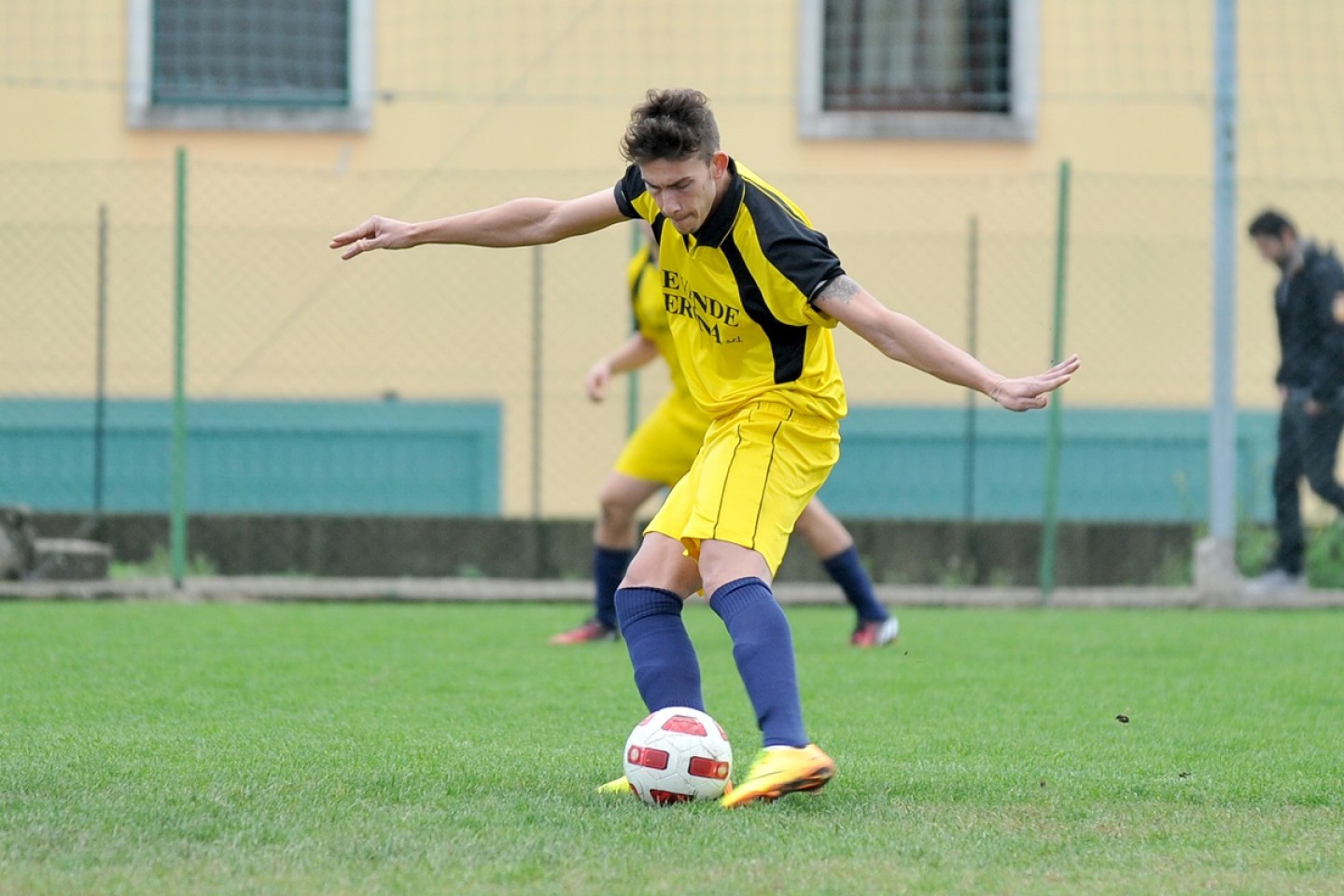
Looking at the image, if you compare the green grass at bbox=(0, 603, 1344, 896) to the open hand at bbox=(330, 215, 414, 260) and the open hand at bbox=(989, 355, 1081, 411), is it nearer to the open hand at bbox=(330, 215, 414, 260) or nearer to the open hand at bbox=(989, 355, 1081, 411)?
the open hand at bbox=(989, 355, 1081, 411)

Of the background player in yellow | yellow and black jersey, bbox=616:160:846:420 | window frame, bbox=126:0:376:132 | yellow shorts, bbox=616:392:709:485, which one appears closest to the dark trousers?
the background player in yellow

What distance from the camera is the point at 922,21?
43.3 ft

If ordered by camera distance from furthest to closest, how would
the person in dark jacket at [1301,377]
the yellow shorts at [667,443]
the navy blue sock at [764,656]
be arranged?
the person in dark jacket at [1301,377] → the yellow shorts at [667,443] → the navy blue sock at [764,656]

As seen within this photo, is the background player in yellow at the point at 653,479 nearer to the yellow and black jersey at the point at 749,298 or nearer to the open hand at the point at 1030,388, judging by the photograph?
the yellow and black jersey at the point at 749,298

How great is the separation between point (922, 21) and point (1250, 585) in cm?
501

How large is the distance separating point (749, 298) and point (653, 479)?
373 centimetres

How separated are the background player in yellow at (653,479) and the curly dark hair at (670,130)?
12.0 ft

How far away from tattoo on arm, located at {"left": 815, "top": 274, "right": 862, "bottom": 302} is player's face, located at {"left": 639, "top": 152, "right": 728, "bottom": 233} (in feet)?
1.12

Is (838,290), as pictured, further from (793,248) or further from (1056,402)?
(1056,402)

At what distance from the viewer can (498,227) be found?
183 inches

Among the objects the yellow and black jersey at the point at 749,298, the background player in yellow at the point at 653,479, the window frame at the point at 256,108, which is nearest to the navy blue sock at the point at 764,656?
the yellow and black jersey at the point at 749,298

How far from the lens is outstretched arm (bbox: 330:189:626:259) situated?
4570mm

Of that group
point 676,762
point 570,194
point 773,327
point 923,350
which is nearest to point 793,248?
point 773,327

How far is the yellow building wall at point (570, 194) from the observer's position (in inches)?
472
